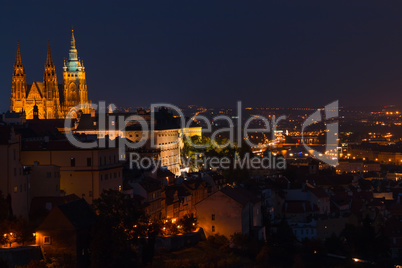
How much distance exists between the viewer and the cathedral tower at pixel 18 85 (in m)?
113

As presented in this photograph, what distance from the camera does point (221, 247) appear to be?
40938 millimetres

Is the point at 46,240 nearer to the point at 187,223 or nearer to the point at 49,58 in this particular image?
the point at 187,223

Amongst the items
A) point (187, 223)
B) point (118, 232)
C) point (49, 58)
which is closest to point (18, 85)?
point (49, 58)

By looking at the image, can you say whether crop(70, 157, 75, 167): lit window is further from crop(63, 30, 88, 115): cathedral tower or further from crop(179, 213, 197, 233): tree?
crop(63, 30, 88, 115): cathedral tower

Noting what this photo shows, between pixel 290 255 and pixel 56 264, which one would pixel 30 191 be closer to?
pixel 56 264

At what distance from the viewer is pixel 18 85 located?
372 feet

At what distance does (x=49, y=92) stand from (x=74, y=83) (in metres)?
5.88

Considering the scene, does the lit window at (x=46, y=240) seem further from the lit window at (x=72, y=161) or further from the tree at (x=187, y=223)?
the tree at (x=187, y=223)

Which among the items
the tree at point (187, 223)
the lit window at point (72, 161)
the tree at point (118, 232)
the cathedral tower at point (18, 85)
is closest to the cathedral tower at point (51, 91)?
the cathedral tower at point (18, 85)

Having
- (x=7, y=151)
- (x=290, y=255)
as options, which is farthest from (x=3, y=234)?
(x=290, y=255)

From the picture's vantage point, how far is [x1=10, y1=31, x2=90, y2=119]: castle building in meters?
113

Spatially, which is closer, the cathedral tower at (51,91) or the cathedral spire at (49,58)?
the cathedral tower at (51,91)

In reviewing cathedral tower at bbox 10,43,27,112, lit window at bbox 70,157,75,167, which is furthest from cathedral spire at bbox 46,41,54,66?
lit window at bbox 70,157,75,167

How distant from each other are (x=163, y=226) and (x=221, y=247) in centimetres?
286
